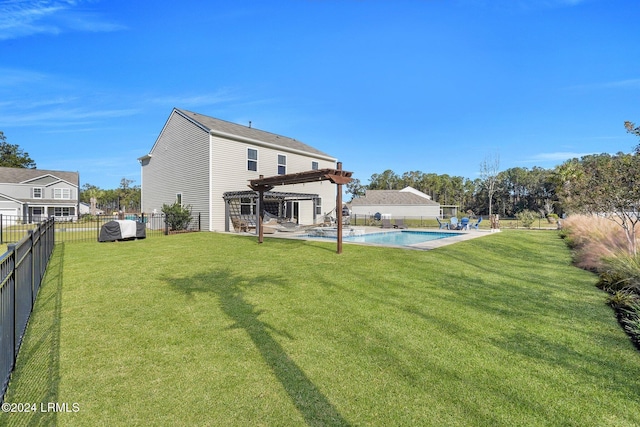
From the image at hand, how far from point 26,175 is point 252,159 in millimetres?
36220

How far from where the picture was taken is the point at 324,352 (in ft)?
11.4

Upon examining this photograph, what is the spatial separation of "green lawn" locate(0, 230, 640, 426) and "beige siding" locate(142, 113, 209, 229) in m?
11.2

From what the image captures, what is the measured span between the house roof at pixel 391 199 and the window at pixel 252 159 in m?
35.4

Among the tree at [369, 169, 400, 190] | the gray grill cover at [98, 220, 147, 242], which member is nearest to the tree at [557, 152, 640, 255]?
the gray grill cover at [98, 220, 147, 242]

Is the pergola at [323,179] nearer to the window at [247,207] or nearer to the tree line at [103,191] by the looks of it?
the window at [247,207]

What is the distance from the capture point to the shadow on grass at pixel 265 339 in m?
2.49

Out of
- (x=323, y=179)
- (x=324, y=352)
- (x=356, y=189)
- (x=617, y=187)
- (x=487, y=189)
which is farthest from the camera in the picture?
(x=356, y=189)

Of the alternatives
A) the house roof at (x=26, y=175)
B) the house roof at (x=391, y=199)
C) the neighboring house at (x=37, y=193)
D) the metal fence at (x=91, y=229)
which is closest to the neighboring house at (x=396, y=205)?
the house roof at (x=391, y=199)

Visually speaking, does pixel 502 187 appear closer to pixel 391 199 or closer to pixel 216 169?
pixel 391 199

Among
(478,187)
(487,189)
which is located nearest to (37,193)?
(487,189)

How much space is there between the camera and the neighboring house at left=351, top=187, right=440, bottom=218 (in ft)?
169

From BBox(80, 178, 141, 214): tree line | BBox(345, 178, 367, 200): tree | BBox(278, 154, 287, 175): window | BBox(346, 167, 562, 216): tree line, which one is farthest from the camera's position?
BBox(345, 178, 367, 200): tree

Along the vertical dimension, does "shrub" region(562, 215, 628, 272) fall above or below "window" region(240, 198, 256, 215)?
below

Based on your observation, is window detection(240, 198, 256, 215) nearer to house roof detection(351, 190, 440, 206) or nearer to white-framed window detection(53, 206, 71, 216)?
white-framed window detection(53, 206, 71, 216)
